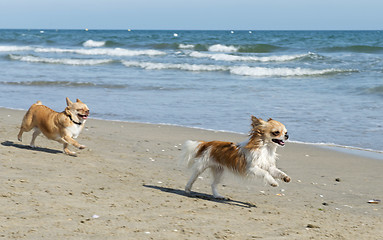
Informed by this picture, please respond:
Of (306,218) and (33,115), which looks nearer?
(306,218)

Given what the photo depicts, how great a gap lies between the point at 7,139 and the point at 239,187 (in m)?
3.82

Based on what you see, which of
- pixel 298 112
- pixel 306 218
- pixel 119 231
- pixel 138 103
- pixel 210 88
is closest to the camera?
pixel 119 231

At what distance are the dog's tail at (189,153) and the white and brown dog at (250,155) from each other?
20 millimetres

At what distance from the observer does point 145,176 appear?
21.8ft

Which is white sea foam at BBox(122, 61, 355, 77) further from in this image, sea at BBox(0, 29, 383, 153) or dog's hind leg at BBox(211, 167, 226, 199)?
dog's hind leg at BBox(211, 167, 226, 199)

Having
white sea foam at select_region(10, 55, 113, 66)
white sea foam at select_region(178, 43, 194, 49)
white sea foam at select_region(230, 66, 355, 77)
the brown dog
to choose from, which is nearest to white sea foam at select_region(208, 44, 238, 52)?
white sea foam at select_region(178, 43, 194, 49)

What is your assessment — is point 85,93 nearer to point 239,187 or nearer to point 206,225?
point 239,187

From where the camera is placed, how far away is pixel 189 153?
611 cm

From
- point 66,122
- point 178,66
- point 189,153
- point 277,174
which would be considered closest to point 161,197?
point 189,153

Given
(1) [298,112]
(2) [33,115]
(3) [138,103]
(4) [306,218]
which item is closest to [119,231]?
(4) [306,218]

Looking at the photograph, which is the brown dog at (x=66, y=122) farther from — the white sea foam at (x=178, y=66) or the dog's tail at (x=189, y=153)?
the white sea foam at (x=178, y=66)

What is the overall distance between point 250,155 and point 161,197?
1.02m

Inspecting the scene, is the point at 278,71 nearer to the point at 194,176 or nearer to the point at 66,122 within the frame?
the point at 66,122

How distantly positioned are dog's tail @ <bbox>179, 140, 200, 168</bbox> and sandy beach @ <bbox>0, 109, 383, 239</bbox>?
13.5 inches
